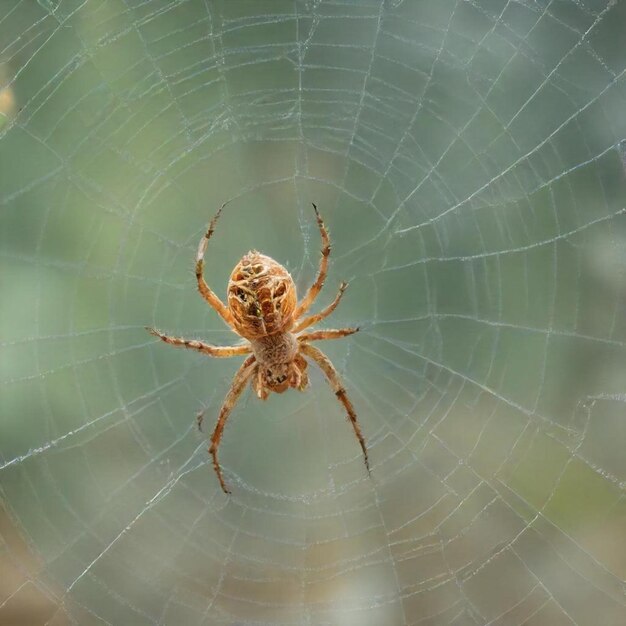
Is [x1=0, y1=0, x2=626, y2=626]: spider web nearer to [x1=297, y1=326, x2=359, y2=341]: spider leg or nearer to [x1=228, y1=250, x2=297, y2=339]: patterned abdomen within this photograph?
[x1=297, y1=326, x2=359, y2=341]: spider leg

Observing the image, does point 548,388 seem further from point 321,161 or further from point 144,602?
point 144,602

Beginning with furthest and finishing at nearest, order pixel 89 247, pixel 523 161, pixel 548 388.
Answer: pixel 548 388 < pixel 89 247 < pixel 523 161

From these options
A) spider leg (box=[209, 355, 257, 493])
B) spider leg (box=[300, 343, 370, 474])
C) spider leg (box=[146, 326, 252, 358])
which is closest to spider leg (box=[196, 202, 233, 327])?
spider leg (box=[146, 326, 252, 358])

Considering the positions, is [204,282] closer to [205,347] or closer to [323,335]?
[205,347]

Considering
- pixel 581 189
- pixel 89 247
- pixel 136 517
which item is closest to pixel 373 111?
pixel 581 189

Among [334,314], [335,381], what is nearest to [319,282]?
[335,381]

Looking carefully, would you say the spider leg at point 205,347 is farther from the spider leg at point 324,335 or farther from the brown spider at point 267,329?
the spider leg at point 324,335

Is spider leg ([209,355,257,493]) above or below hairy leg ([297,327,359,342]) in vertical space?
below
